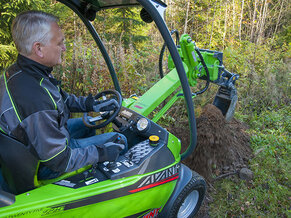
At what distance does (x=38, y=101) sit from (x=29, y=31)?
477 millimetres

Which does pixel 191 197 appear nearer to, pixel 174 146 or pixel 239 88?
pixel 174 146

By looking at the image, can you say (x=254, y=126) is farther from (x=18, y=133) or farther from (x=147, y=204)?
(x=18, y=133)

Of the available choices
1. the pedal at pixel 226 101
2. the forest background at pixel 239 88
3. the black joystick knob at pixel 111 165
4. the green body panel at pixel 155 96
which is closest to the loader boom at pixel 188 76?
the green body panel at pixel 155 96

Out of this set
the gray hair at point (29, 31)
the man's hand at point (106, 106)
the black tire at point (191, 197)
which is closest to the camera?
the gray hair at point (29, 31)

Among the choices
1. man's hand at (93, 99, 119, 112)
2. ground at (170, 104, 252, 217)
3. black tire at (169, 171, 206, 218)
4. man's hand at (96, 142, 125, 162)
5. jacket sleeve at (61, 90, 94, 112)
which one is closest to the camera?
man's hand at (96, 142, 125, 162)

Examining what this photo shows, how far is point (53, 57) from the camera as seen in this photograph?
5.29ft

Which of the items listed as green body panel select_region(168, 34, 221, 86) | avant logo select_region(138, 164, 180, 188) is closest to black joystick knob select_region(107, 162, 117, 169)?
avant logo select_region(138, 164, 180, 188)

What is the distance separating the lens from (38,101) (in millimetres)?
1374

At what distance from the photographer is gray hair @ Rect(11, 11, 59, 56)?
1483 millimetres

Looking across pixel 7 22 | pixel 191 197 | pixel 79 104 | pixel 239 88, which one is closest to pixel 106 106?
pixel 79 104

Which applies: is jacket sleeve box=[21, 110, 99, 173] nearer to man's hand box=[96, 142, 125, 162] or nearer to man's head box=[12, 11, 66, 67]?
man's hand box=[96, 142, 125, 162]

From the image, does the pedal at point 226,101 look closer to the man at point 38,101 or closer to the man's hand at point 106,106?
the man's hand at point 106,106

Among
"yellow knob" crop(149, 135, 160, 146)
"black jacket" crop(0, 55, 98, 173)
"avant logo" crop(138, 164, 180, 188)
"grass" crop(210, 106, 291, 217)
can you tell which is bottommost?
"grass" crop(210, 106, 291, 217)

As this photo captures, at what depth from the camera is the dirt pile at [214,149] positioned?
3088 mm
